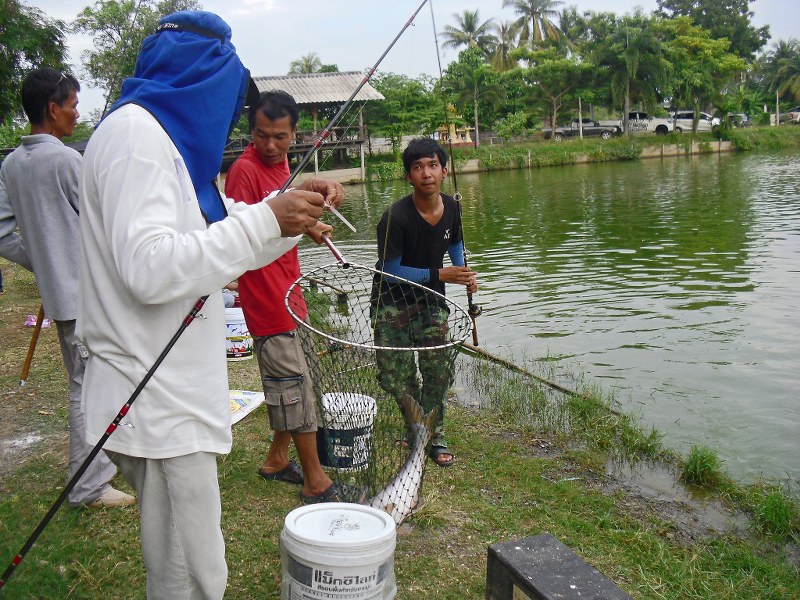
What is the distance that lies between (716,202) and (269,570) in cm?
1813

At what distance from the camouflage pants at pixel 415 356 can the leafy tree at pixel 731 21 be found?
226 ft

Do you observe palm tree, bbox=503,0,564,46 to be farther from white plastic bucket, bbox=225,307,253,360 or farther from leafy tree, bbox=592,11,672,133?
white plastic bucket, bbox=225,307,253,360

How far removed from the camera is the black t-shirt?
13.8 ft

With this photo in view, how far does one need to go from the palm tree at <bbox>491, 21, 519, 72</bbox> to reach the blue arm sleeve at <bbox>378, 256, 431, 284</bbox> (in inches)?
2280

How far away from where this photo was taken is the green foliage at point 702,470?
4621 millimetres

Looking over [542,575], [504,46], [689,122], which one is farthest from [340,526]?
[504,46]

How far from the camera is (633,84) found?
4631 centimetres

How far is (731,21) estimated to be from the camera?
65.0 m

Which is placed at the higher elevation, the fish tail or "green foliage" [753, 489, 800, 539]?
the fish tail

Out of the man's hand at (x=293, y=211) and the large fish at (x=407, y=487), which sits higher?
the man's hand at (x=293, y=211)

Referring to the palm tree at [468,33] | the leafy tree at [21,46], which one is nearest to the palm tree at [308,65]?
the palm tree at [468,33]

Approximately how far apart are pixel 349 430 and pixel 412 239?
1.16 m

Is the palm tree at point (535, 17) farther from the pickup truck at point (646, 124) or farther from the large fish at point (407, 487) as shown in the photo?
the large fish at point (407, 487)

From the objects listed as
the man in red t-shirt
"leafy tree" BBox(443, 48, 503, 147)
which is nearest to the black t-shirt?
the man in red t-shirt
